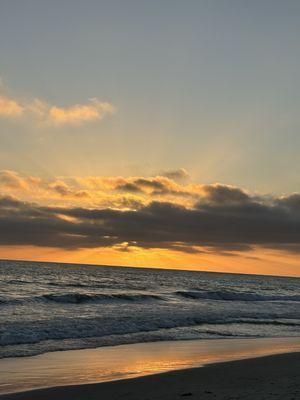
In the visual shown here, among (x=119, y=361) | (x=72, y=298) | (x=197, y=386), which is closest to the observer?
(x=197, y=386)

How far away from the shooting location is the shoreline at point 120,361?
11.7 metres

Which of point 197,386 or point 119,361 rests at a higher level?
point 197,386

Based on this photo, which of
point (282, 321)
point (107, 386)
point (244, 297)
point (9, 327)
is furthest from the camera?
point (244, 297)

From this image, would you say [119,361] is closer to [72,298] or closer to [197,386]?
[197,386]

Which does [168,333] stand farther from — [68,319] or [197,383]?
[197,383]

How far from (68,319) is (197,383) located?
14.2 metres

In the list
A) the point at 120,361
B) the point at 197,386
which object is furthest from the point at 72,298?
the point at 197,386

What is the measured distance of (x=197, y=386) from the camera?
11148 mm

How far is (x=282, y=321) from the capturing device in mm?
31219

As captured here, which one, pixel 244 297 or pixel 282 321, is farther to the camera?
pixel 244 297

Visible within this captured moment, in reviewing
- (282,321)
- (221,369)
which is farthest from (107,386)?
(282,321)

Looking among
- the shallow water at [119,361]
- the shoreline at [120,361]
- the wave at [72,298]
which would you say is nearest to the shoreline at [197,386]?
the shoreline at [120,361]

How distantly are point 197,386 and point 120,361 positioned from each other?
4164 millimetres

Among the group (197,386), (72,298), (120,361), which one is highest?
(72,298)
